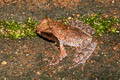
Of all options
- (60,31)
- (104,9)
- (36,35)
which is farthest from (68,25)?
(104,9)

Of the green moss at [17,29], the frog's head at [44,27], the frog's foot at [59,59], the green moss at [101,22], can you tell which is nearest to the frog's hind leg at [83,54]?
the frog's foot at [59,59]

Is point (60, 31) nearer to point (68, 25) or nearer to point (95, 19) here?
point (68, 25)

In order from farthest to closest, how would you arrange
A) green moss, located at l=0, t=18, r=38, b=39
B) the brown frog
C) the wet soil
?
green moss, located at l=0, t=18, r=38, b=39 → the brown frog → the wet soil

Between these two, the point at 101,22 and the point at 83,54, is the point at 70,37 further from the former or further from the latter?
the point at 101,22

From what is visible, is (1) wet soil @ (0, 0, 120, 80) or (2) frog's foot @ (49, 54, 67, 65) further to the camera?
(2) frog's foot @ (49, 54, 67, 65)

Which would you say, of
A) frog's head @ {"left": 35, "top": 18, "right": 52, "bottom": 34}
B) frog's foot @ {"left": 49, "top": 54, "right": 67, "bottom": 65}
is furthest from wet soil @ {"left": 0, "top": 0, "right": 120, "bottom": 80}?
frog's head @ {"left": 35, "top": 18, "right": 52, "bottom": 34}

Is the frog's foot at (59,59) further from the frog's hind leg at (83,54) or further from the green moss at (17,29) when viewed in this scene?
the green moss at (17,29)

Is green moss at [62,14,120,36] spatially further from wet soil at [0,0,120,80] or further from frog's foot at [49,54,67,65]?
frog's foot at [49,54,67,65]

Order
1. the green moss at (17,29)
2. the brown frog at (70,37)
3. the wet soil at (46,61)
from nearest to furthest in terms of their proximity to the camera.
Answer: the wet soil at (46,61)
the brown frog at (70,37)
the green moss at (17,29)
